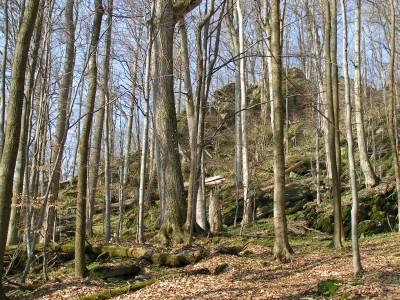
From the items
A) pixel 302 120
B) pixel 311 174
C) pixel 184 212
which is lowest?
pixel 184 212

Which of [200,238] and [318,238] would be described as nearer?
[200,238]

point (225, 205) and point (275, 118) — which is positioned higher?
point (275, 118)

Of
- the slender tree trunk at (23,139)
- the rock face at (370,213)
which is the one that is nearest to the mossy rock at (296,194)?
the rock face at (370,213)

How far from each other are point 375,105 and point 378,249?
19471mm

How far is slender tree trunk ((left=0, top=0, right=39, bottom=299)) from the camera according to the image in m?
6.22

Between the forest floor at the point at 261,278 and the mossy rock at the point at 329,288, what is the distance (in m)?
0.06

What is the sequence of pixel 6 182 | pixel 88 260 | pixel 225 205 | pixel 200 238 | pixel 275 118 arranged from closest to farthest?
pixel 6 182 → pixel 275 118 → pixel 88 260 → pixel 200 238 → pixel 225 205

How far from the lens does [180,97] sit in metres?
27.4

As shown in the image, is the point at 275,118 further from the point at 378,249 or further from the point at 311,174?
the point at 311,174

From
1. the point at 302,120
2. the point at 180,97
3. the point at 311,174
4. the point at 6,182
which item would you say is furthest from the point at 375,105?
the point at 6,182

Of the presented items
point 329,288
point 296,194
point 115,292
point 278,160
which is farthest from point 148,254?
point 296,194

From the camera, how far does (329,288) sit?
5.71 metres

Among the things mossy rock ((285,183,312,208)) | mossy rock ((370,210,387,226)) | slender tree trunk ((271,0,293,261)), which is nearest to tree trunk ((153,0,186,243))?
slender tree trunk ((271,0,293,261))

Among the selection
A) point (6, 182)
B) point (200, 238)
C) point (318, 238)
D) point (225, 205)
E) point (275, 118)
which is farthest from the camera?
point (225, 205)
